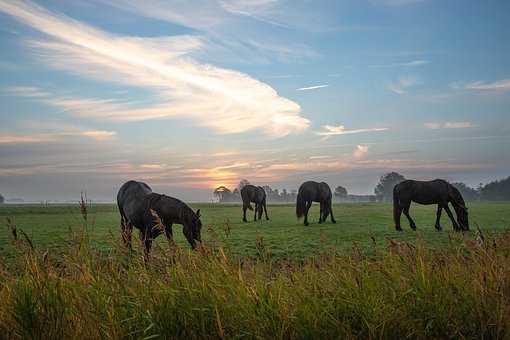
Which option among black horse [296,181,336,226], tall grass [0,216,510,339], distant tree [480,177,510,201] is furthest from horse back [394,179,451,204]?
distant tree [480,177,510,201]

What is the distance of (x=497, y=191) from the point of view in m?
180

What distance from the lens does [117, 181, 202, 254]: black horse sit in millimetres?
11062

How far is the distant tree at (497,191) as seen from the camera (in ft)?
578

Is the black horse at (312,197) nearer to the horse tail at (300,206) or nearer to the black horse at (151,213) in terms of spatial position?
the horse tail at (300,206)

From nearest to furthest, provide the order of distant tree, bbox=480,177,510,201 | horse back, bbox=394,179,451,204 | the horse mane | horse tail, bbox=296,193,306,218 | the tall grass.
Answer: the tall grass < the horse mane < horse back, bbox=394,179,451,204 < horse tail, bbox=296,193,306,218 < distant tree, bbox=480,177,510,201

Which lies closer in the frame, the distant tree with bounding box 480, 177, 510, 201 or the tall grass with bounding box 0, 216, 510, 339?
the tall grass with bounding box 0, 216, 510, 339

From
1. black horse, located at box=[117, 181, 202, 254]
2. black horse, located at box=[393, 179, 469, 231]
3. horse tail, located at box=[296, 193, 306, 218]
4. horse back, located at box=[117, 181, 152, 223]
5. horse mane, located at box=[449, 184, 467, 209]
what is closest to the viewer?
black horse, located at box=[117, 181, 202, 254]

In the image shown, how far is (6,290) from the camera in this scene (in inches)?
218

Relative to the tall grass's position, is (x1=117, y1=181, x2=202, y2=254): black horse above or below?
above

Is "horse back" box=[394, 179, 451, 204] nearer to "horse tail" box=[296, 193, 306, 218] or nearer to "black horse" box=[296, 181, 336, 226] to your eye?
"black horse" box=[296, 181, 336, 226]

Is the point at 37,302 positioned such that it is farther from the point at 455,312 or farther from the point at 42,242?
the point at 42,242

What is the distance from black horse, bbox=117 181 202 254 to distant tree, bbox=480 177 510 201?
644ft

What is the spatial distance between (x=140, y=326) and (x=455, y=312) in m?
3.78

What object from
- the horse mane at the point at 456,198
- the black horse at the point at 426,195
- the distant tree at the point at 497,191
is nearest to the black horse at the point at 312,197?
the black horse at the point at 426,195
